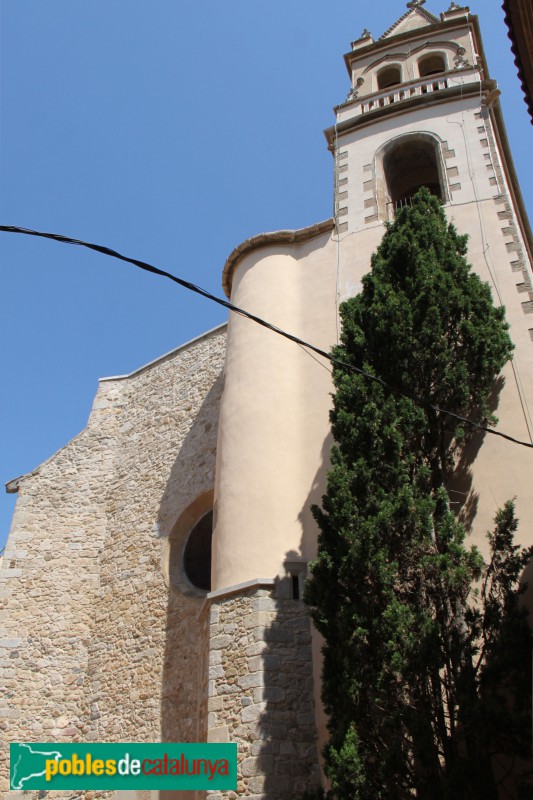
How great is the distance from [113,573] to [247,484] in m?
4.31

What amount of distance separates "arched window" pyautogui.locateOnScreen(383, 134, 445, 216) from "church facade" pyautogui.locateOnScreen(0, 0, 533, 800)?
50 mm

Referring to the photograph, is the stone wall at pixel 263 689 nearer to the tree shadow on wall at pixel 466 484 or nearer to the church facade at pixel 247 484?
the church facade at pixel 247 484

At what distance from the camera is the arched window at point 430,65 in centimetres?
1573

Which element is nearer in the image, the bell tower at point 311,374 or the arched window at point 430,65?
the bell tower at point 311,374

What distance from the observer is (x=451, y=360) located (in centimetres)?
788

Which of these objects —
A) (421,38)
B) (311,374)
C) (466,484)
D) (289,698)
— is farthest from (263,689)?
(421,38)

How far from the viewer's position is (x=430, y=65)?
1598cm

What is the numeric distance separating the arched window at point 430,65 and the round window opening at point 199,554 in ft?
35.2

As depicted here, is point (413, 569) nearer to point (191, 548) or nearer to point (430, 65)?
point (191, 548)

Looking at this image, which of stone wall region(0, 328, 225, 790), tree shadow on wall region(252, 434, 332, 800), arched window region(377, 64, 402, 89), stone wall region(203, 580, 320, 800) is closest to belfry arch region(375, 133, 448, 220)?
arched window region(377, 64, 402, 89)

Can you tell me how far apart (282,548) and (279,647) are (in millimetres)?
1292

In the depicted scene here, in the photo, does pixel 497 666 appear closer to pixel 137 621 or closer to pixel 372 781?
pixel 372 781

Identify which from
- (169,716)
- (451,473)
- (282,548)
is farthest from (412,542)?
(169,716)

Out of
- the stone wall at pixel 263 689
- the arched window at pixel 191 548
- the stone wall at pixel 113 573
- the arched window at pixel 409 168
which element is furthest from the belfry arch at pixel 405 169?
the stone wall at pixel 263 689
